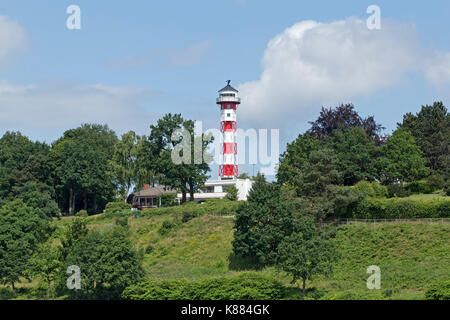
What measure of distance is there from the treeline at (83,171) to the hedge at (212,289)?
102 ft

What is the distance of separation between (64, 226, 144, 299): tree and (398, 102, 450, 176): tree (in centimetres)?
3932

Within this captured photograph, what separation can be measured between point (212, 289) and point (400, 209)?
19011 mm

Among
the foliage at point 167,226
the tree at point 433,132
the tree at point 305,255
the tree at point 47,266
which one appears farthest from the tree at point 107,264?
the tree at point 433,132

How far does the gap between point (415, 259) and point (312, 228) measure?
329 inches

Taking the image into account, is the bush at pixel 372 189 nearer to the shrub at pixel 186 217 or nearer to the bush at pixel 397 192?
the bush at pixel 397 192

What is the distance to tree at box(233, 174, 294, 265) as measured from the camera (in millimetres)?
60312

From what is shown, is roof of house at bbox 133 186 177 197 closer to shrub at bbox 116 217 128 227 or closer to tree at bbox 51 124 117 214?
tree at bbox 51 124 117 214

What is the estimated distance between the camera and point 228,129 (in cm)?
9419

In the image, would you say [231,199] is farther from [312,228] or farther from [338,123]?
[312,228]

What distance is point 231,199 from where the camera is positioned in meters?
84.5

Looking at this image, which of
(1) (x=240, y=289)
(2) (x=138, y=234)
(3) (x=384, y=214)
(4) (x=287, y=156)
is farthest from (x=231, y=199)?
(1) (x=240, y=289)

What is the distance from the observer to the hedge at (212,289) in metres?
52.7

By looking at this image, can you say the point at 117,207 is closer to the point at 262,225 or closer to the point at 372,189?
the point at 262,225

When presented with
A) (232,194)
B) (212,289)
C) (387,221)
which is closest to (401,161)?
(387,221)
